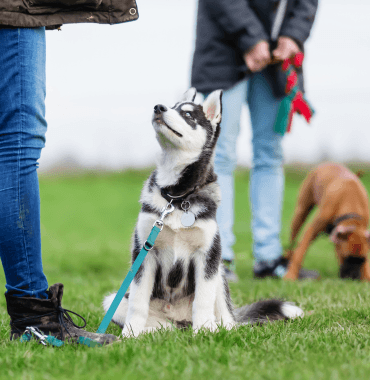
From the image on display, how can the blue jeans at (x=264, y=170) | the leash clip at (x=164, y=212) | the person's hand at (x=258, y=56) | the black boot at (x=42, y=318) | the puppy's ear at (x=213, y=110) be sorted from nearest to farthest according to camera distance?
1. the black boot at (x=42, y=318)
2. the leash clip at (x=164, y=212)
3. the puppy's ear at (x=213, y=110)
4. the person's hand at (x=258, y=56)
5. the blue jeans at (x=264, y=170)

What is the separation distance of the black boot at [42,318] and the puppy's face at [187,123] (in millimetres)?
1072

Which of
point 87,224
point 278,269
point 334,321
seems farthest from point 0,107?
point 87,224

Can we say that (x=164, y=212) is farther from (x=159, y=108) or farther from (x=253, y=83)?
(x=253, y=83)

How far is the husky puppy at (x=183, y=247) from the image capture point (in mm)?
2381

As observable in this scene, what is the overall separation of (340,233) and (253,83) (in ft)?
6.52

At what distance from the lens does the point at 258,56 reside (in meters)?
3.96

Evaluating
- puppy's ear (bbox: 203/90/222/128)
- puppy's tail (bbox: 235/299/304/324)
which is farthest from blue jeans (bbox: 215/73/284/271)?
puppy's tail (bbox: 235/299/304/324)

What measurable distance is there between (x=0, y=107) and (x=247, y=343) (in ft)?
4.99

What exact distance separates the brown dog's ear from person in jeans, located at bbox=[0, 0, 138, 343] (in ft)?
12.0

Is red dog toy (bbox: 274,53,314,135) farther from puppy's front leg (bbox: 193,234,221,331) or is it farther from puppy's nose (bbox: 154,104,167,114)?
puppy's front leg (bbox: 193,234,221,331)

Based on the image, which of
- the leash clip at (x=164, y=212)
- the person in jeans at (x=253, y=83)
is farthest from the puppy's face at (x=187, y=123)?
the person in jeans at (x=253, y=83)

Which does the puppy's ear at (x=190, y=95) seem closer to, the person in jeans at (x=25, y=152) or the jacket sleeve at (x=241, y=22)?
the person in jeans at (x=25, y=152)

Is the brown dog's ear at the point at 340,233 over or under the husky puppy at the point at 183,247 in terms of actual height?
under

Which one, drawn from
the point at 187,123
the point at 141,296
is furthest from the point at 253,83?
the point at 141,296
